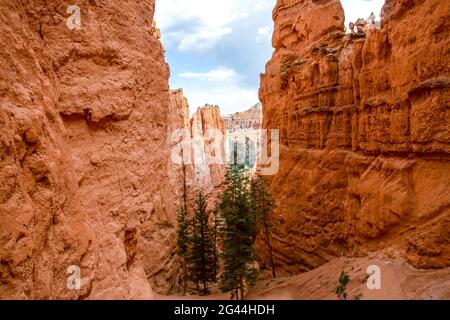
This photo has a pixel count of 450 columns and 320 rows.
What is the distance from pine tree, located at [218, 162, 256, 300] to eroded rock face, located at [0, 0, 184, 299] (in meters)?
12.3

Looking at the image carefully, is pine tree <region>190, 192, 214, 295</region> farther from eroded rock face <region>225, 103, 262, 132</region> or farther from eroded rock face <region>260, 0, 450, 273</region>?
eroded rock face <region>225, 103, 262, 132</region>

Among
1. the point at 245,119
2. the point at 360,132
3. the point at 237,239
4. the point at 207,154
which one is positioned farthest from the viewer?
the point at 245,119

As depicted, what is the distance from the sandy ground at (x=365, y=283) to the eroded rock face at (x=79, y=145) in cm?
972

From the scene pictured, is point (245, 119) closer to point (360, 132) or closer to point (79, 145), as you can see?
point (360, 132)

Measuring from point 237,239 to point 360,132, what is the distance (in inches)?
384

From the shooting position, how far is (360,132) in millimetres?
19797

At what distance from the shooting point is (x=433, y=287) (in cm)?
1195

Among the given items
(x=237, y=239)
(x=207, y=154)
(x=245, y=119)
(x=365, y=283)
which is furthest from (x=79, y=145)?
(x=245, y=119)

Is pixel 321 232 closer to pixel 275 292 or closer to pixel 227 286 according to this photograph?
pixel 275 292

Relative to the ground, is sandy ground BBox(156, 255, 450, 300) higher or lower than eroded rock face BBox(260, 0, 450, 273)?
lower

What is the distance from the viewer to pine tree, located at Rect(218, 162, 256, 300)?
68.1 feet

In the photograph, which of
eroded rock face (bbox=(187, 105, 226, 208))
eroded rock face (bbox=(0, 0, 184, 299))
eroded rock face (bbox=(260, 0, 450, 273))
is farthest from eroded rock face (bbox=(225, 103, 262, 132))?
eroded rock face (bbox=(0, 0, 184, 299))

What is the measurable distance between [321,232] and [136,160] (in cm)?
1853

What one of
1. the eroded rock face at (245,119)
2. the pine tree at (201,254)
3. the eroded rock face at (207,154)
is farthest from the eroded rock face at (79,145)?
the eroded rock face at (245,119)
